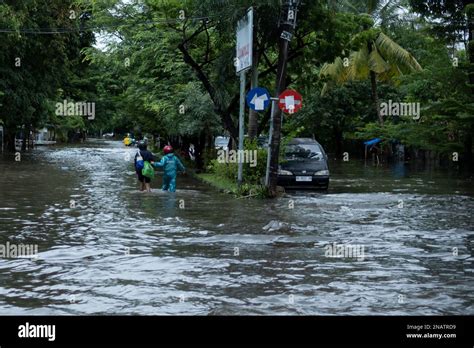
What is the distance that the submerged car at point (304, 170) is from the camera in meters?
20.8

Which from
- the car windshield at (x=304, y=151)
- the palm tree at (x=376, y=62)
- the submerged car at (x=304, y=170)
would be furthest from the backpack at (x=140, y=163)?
the palm tree at (x=376, y=62)

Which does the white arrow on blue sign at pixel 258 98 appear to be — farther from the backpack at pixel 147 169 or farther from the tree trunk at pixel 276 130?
the backpack at pixel 147 169

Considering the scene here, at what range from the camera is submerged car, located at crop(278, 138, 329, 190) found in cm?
2084

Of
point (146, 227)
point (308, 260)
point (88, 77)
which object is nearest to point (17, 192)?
point (146, 227)

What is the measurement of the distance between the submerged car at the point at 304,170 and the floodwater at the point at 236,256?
2.65 m

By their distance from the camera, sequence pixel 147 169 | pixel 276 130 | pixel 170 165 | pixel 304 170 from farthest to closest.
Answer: pixel 304 170 → pixel 170 165 → pixel 147 169 → pixel 276 130

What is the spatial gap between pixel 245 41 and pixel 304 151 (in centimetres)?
521

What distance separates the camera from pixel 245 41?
1862cm

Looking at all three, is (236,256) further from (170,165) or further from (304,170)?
(304,170)

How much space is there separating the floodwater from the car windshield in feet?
12.9

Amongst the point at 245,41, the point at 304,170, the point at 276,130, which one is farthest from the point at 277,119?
the point at 304,170

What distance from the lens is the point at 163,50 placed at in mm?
27734

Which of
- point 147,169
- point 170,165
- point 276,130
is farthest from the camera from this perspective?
point 170,165

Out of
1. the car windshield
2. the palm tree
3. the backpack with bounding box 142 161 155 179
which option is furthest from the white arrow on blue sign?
the palm tree
